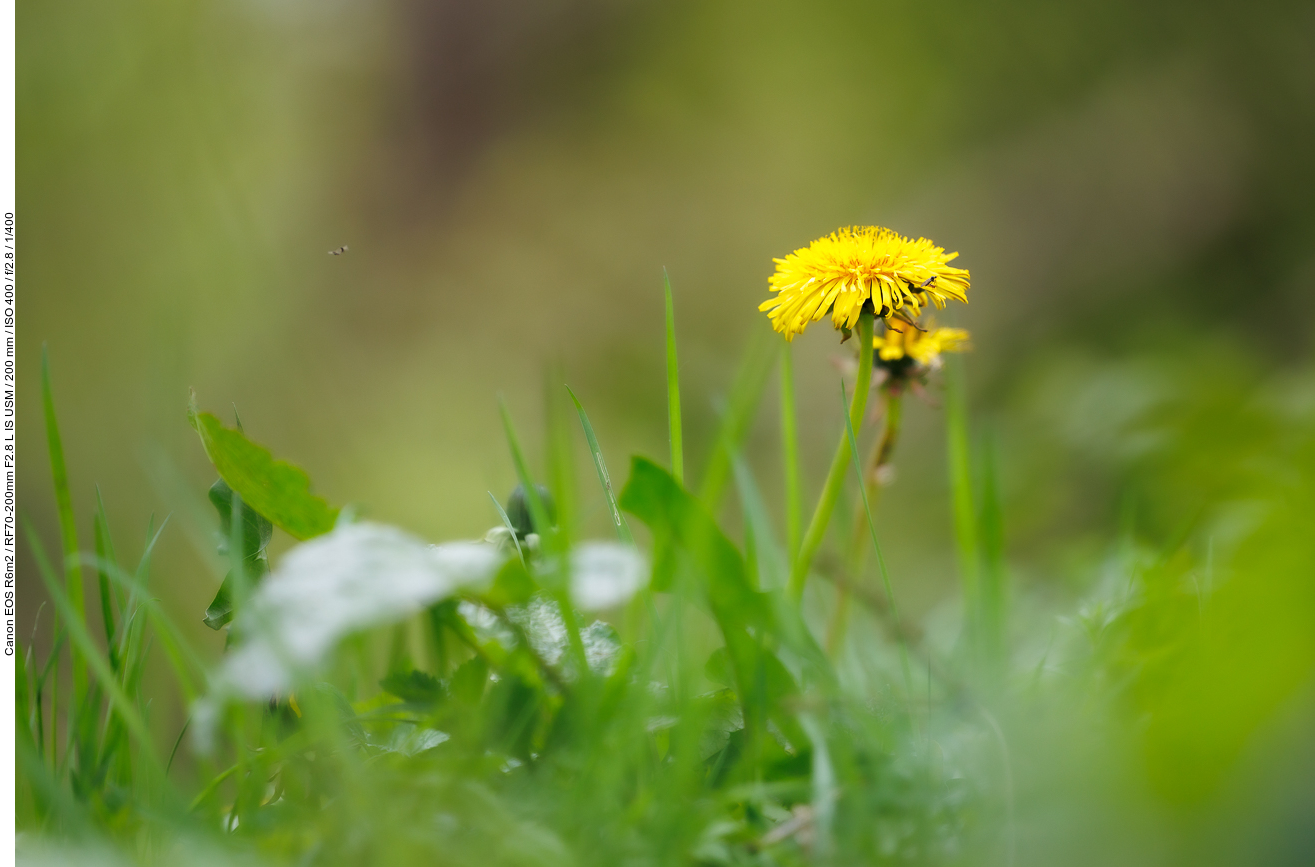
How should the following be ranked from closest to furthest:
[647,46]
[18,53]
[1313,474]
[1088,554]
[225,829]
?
[1313,474] → [225,829] → [1088,554] → [18,53] → [647,46]

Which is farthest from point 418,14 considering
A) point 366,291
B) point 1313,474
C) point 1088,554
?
point 1313,474

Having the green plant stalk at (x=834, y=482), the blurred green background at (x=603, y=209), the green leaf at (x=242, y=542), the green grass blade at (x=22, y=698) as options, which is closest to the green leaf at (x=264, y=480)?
the green leaf at (x=242, y=542)

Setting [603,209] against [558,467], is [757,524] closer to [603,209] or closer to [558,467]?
[558,467]

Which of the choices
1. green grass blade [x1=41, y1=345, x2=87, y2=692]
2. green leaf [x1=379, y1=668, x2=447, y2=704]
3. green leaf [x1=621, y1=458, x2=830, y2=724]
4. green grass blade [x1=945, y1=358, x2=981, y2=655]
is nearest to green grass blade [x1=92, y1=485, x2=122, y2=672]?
green grass blade [x1=41, y1=345, x2=87, y2=692]

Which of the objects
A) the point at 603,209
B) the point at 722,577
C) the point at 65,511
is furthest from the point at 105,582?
the point at 603,209

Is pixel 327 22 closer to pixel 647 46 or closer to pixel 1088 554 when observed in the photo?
pixel 647 46

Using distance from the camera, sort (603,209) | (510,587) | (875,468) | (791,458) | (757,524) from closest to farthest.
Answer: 1. (510,587)
2. (757,524)
3. (791,458)
4. (875,468)
5. (603,209)
